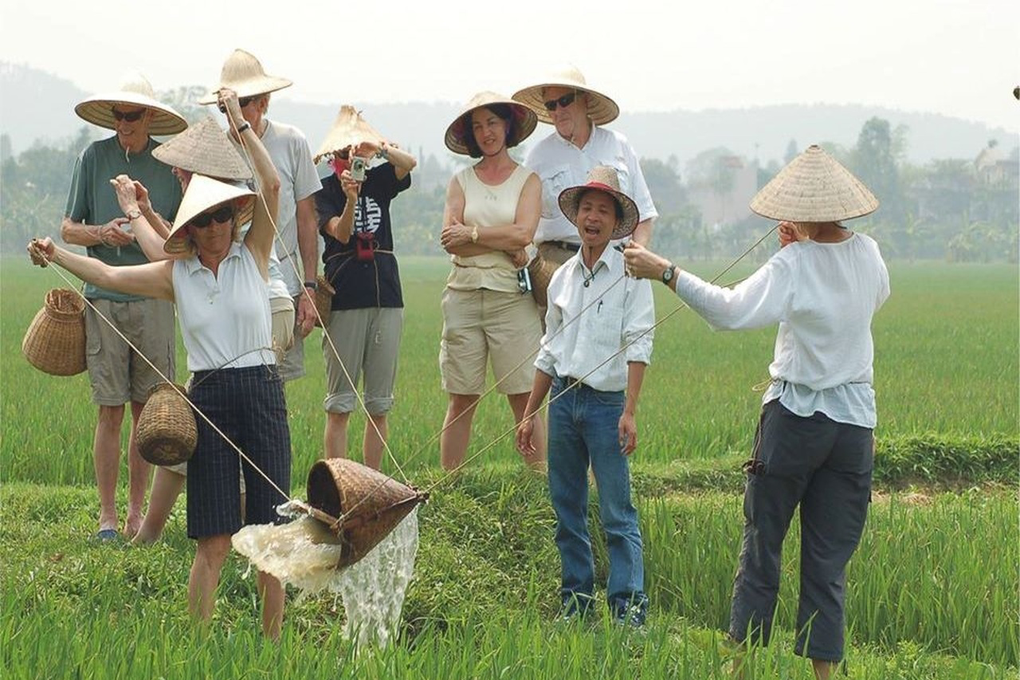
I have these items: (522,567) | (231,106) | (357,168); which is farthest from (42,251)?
(522,567)

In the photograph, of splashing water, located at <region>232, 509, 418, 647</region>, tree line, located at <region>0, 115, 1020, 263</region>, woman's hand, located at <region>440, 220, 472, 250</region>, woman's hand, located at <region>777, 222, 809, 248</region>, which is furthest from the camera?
tree line, located at <region>0, 115, 1020, 263</region>

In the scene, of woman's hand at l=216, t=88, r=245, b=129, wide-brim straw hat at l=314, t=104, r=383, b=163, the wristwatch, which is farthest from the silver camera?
the wristwatch

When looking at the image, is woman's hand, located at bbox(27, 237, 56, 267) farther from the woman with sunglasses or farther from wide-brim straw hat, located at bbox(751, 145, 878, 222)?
wide-brim straw hat, located at bbox(751, 145, 878, 222)

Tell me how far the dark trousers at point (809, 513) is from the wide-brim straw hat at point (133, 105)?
109 inches

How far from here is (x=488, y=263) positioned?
19.9 feet

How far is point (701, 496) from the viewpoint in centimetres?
753

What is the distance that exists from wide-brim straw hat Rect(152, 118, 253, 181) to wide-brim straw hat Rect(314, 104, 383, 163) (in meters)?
1.19

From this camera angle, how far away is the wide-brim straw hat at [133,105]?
5.59 metres

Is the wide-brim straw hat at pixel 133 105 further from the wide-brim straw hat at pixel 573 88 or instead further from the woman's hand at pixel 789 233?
the woman's hand at pixel 789 233

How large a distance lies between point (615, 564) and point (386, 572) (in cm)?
89

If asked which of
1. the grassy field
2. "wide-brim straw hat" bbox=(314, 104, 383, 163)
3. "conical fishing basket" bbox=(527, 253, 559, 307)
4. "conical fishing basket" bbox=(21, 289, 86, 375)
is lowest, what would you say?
the grassy field

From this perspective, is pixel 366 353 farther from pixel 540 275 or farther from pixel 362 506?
pixel 362 506

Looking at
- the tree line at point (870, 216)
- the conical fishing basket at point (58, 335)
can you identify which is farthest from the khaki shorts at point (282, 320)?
the tree line at point (870, 216)

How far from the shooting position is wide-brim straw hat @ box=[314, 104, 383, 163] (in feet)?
19.6
